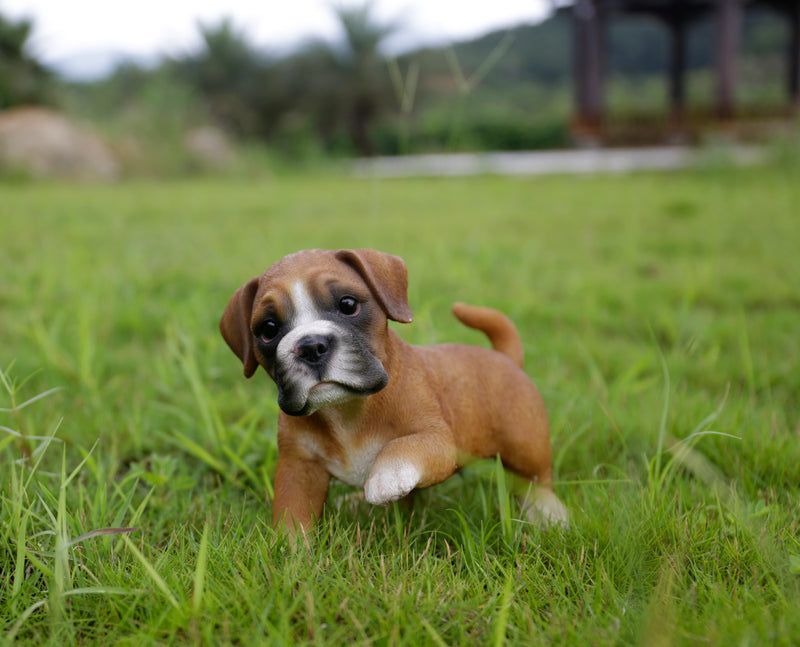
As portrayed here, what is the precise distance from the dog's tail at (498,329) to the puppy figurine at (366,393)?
158mm

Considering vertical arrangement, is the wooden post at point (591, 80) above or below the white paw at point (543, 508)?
below

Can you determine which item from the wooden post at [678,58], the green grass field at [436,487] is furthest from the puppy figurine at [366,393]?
the wooden post at [678,58]

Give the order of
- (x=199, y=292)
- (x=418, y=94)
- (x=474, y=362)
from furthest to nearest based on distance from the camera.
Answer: (x=418, y=94) → (x=199, y=292) → (x=474, y=362)

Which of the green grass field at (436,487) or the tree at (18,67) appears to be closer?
the green grass field at (436,487)

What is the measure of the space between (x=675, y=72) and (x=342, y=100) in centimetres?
1012

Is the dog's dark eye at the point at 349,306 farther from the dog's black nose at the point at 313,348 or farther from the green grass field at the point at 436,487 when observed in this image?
the green grass field at the point at 436,487

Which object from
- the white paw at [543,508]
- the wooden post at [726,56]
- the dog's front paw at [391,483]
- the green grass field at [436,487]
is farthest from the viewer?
the wooden post at [726,56]

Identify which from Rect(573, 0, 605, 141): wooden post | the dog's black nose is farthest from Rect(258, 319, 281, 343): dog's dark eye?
Rect(573, 0, 605, 141): wooden post

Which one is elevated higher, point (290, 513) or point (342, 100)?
point (290, 513)

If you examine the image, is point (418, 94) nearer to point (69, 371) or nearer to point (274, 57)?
point (274, 57)

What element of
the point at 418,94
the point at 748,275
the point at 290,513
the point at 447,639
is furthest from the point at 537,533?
the point at 418,94

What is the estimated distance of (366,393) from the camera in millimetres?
1317

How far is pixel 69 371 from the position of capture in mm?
2527

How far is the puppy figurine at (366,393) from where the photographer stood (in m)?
1.29
